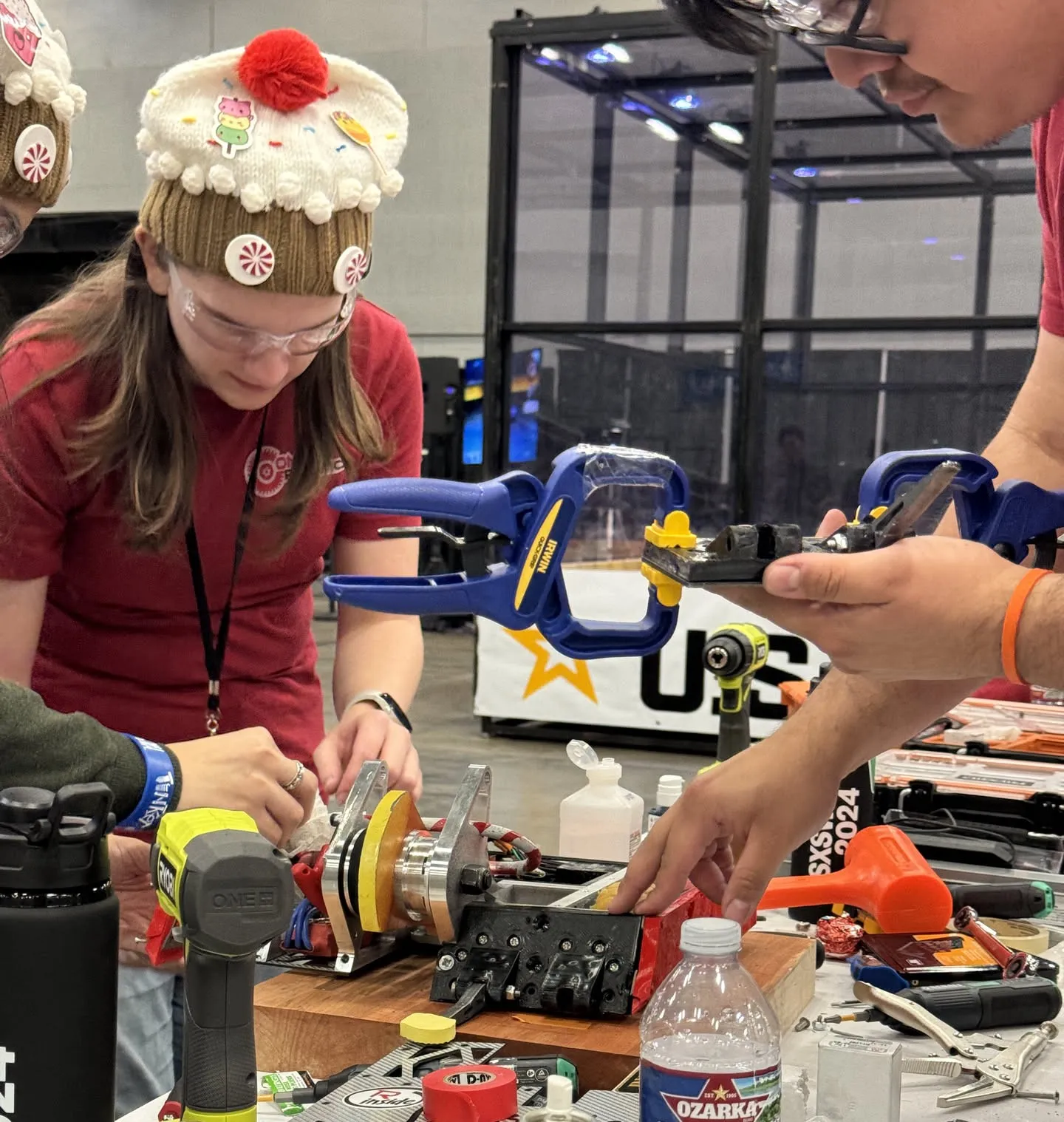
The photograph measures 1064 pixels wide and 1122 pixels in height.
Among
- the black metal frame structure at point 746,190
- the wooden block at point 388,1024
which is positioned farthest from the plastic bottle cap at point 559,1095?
the black metal frame structure at point 746,190

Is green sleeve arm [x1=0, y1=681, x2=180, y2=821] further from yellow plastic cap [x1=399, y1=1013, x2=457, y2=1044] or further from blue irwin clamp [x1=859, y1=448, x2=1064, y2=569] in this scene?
blue irwin clamp [x1=859, y1=448, x2=1064, y2=569]

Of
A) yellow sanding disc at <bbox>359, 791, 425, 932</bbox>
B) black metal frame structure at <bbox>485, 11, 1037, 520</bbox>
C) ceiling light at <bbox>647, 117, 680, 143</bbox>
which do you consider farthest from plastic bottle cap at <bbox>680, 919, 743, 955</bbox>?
ceiling light at <bbox>647, 117, 680, 143</bbox>

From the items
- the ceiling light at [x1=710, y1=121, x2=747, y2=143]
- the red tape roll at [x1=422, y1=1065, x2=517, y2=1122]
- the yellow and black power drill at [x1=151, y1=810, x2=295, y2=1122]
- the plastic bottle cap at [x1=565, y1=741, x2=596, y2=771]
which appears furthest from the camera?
the ceiling light at [x1=710, y1=121, x2=747, y2=143]

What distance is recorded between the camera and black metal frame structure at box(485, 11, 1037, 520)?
5.98 meters

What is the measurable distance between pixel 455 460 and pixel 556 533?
349 inches

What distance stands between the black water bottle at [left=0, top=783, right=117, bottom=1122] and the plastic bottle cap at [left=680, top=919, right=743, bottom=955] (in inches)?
15.8

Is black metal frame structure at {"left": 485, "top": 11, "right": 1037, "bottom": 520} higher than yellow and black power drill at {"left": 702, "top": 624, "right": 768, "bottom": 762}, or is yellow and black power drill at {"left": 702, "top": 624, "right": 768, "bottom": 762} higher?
black metal frame structure at {"left": 485, "top": 11, "right": 1037, "bottom": 520}

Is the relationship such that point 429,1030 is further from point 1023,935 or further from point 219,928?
point 1023,935

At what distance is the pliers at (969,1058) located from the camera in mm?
1185

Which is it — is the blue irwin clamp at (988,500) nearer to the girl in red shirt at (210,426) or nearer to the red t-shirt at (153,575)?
the girl in red shirt at (210,426)

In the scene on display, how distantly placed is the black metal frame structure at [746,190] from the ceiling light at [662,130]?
0.04 meters

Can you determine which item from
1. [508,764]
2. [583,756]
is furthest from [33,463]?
[508,764]

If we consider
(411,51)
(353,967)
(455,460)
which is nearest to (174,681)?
(353,967)

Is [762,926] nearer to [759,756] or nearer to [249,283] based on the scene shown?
[759,756]
